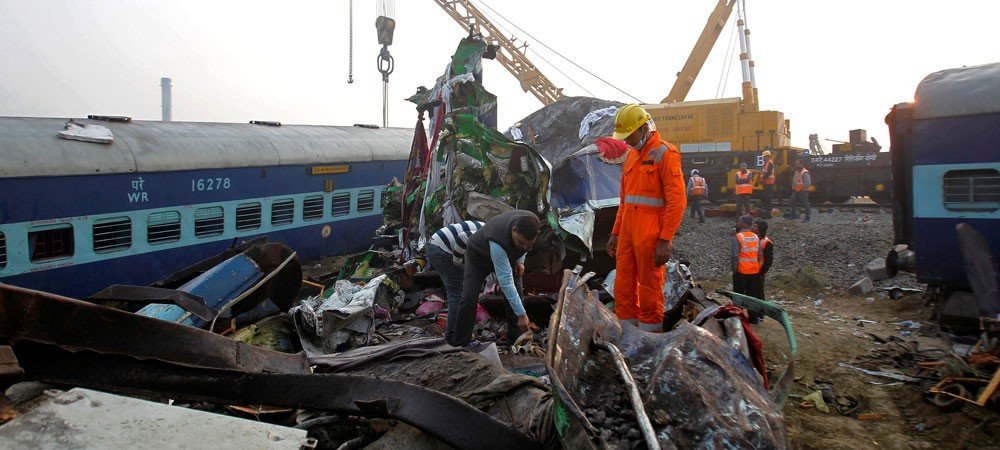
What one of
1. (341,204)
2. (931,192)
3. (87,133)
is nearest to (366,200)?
(341,204)

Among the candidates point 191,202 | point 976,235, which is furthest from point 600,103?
point 191,202

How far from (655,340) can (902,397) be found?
320 cm

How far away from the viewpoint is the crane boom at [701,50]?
19969mm

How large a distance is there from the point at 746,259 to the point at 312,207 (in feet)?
24.0

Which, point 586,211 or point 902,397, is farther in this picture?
point 586,211

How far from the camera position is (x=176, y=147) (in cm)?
896

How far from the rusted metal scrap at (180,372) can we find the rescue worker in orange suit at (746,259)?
5225mm

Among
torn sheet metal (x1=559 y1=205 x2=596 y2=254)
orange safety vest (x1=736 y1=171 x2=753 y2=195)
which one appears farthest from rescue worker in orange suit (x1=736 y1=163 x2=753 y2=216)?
torn sheet metal (x1=559 y1=205 x2=596 y2=254)

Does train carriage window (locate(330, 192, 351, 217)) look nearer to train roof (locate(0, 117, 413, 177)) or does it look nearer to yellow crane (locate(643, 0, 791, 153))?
train roof (locate(0, 117, 413, 177))

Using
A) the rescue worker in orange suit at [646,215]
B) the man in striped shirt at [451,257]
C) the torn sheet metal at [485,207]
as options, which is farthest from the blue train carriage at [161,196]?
the rescue worker in orange suit at [646,215]

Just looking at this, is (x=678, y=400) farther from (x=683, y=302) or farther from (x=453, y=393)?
(x=683, y=302)

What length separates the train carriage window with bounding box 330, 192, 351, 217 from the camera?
37.9 ft

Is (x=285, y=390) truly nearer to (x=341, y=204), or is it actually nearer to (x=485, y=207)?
(x=485, y=207)

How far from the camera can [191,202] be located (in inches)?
351
